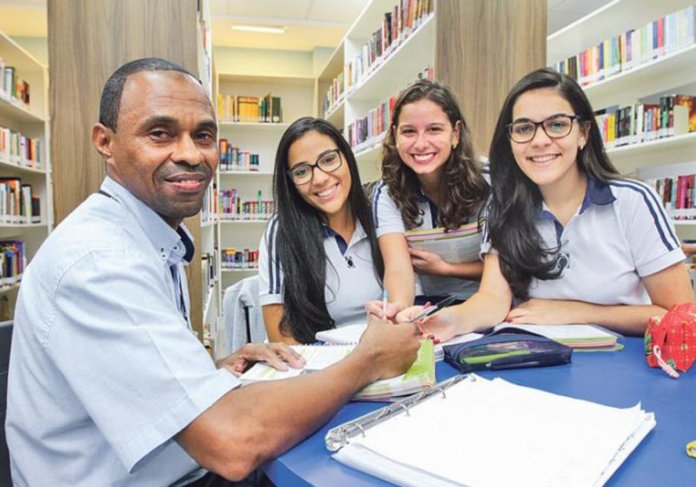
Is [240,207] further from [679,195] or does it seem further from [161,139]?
[161,139]

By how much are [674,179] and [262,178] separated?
4.10m

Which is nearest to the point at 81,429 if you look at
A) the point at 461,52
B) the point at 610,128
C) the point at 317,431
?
the point at 317,431

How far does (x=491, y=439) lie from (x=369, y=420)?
0.53 feet

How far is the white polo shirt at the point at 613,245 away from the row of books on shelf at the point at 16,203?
4.22 metres

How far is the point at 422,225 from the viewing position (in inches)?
71.3

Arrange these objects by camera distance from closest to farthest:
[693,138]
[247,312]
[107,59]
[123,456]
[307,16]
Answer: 1. [123,456]
2. [247,312]
3. [107,59]
4. [693,138]
5. [307,16]

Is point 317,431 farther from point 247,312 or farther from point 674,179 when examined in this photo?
point 674,179

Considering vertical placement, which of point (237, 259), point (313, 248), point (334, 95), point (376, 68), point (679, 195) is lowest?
point (237, 259)

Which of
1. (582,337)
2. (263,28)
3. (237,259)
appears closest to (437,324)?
(582,337)

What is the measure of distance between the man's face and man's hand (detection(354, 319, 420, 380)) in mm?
455

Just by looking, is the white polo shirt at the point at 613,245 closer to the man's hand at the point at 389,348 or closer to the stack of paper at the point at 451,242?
the stack of paper at the point at 451,242

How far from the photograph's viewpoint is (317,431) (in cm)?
73

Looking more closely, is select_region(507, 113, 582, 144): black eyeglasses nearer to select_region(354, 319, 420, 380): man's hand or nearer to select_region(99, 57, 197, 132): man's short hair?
select_region(354, 319, 420, 380): man's hand

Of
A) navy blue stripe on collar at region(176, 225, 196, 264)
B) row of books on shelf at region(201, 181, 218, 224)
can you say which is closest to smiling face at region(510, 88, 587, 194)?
navy blue stripe on collar at region(176, 225, 196, 264)
